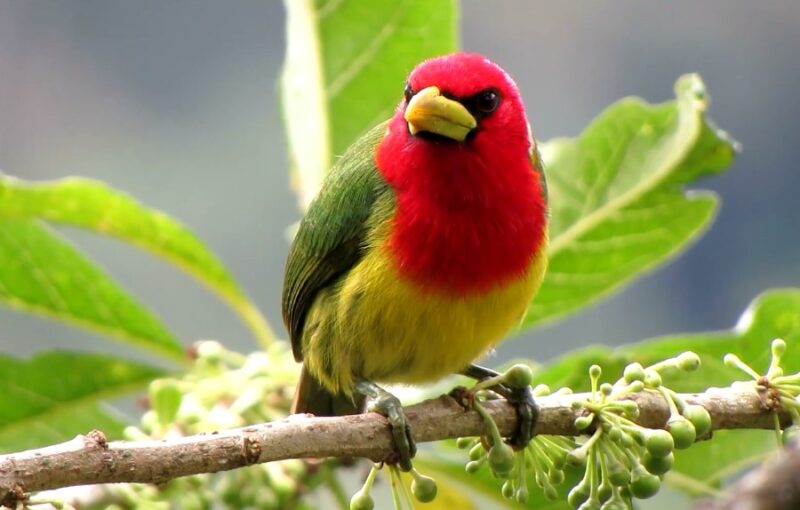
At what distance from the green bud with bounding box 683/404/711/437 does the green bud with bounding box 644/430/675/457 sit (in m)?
0.10

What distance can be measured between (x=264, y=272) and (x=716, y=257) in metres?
4.14

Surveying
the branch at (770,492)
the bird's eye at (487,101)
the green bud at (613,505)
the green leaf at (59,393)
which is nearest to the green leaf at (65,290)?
the green leaf at (59,393)

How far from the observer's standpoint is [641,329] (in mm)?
10477

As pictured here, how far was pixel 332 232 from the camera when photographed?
274cm

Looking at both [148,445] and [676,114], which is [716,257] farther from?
[148,445]

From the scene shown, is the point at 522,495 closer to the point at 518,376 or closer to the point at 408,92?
the point at 518,376

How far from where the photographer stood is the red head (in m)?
2.47

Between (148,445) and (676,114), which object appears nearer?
(148,445)

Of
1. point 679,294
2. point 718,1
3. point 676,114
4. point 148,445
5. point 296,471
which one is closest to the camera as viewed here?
point 148,445

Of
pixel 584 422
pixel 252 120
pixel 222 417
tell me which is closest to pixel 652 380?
pixel 584 422

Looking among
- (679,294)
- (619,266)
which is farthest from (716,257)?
(619,266)

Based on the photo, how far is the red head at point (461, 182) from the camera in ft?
8.12

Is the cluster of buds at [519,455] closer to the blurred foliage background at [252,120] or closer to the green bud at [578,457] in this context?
the green bud at [578,457]

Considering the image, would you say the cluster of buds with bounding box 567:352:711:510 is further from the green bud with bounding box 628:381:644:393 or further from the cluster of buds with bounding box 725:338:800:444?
the cluster of buds with bounding box 725:338:800:444
